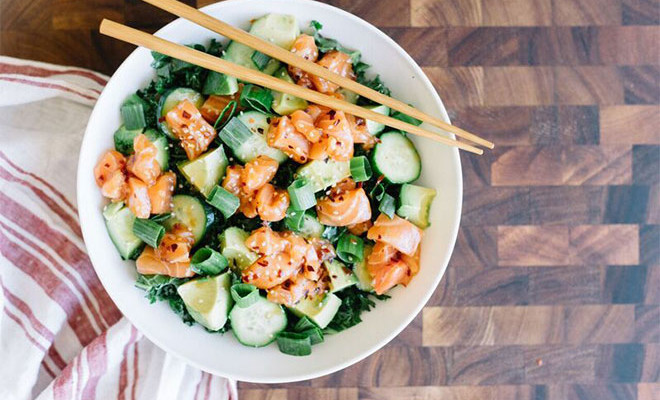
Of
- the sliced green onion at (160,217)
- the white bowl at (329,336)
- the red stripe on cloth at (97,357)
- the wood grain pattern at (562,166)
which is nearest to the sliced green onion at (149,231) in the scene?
the sliced green onion at (160,217)

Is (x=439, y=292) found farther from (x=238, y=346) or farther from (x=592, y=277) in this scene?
(x=238, y=346)

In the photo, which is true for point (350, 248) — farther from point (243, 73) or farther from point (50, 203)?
point (50, 203)

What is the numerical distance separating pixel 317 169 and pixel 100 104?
23.2 inches

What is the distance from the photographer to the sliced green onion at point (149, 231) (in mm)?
1672

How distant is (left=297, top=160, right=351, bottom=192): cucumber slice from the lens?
1694mm

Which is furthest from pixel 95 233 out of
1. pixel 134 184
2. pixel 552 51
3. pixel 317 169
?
pixel 552 51

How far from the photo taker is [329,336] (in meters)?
1.84

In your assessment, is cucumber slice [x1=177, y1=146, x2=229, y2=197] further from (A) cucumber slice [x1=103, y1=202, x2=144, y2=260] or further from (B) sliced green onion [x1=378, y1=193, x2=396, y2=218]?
(B) sliced green onion [x1=378, y1=193, x2=396, y2=218]

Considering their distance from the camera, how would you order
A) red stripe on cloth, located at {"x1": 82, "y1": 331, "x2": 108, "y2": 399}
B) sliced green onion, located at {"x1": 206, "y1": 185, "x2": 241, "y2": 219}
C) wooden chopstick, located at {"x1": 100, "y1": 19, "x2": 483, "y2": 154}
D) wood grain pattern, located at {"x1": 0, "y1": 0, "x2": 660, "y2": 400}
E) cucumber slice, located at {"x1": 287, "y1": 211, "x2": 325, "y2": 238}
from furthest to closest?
1. wood grain pattern, located at {"x1": 0, "y1": 0, "x2": 660, "y2": 400}
2. red stripe on cloth, located at {"x1": 82, "y1": 331, "x2": 108, "y2": 399}
3. cucumber slice, located at {"x1": 287, "y1": 211, "x2": 325, "y2": 238}
4. sliced green onion, located at {"x1": 206, "y1": 185, "x2": 241, "y2": 219}
5. wooden chopstick, located at {"x1": 100, "y1": 19, "x2": 483, "y2": 154}

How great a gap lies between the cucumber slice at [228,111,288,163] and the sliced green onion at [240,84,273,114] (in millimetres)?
18

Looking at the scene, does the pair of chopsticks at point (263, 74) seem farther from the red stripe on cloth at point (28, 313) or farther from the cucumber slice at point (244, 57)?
the red stripe on cloth at point (28, 313)

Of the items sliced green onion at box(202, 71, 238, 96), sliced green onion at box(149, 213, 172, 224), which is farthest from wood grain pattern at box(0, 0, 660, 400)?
sliced green onion at box(149, 213, 172, 224)

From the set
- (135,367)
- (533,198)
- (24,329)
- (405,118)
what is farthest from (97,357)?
(533,198)

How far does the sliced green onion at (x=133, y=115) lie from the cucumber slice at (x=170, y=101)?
0.15ft
